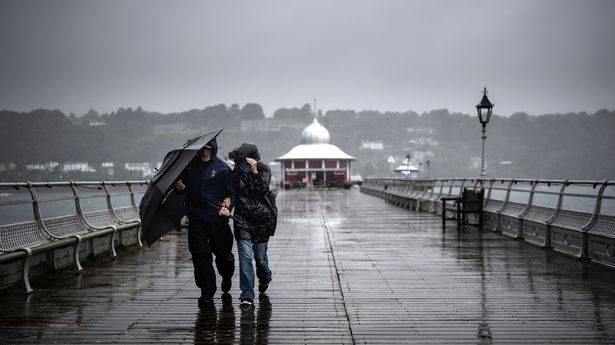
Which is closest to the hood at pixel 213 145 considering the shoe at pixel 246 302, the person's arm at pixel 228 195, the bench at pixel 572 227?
Result: the person's arm at pixel 228 195

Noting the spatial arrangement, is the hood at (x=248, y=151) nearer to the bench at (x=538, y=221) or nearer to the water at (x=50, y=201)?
the water at (x=50, y=201)

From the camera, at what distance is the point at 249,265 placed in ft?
26.6

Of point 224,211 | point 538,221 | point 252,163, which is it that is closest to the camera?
point 224,211

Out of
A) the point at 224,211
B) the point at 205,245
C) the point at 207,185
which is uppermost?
the point at 207,185

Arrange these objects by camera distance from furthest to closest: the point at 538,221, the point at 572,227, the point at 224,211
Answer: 1. the point at 538,221
2. the point at 572,227
3. the point at 224,211

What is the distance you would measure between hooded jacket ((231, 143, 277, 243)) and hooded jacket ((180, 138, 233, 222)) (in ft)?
0.46

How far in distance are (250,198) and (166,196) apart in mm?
1020

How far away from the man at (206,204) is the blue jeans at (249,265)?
0.92 ft

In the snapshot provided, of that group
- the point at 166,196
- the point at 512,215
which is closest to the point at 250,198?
the point at 166,196

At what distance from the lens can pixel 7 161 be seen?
7254 inches

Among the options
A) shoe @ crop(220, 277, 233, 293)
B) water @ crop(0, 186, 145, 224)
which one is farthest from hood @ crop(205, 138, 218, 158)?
water @ crop(0, 186, 145, 224)

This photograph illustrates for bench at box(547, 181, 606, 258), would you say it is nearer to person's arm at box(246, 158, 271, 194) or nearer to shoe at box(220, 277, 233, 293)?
person's arm at box(246, 158, 271, 194)

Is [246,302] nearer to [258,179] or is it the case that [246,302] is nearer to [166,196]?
[258,179]

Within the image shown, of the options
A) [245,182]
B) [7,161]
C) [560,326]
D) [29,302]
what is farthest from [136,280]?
[7,161]
